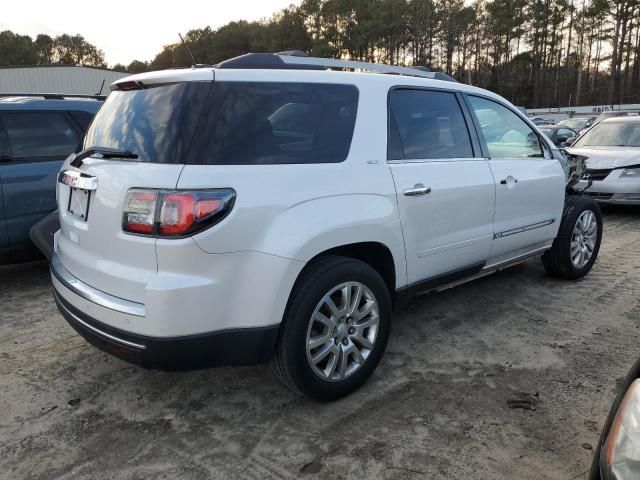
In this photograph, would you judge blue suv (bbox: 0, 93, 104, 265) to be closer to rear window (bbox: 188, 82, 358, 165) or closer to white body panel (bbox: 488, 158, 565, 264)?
rear window (bbox: 188, 82, 358, 165)

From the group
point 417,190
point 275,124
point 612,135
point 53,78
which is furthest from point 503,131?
point 53,78

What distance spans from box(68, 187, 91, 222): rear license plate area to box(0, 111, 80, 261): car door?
2.17m

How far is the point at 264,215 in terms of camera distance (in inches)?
94.5

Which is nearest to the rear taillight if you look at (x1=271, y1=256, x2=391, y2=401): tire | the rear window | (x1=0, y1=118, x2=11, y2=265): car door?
the rear window

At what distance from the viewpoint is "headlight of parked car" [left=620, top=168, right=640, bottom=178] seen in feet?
26.2

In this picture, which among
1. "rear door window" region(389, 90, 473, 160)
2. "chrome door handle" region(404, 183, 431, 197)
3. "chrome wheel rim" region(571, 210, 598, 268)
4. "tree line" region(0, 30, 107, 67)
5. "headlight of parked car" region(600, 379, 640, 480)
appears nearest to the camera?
"headlight of parked car" region(600, 379, 640, 480)

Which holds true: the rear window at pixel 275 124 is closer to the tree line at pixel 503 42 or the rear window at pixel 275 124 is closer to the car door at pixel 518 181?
the car door at pixel 518 181

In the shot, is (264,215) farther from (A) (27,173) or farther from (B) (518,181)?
(A) (27,173)

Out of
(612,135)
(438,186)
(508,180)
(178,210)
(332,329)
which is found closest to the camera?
(178,210)

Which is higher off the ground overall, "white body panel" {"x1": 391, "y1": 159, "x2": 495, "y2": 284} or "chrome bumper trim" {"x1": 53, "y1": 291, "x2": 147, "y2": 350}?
"white body panel" {"x1": 391, "y1": 159, "x2": 495, "y2": 284}

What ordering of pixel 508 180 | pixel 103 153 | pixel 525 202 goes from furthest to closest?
pixel 525 202, pixel 508 180, pixel 103 153

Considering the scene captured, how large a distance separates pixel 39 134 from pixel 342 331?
12.4 feet

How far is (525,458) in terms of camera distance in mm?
2445

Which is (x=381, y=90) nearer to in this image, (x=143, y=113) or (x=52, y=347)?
(x=143, y=113)
